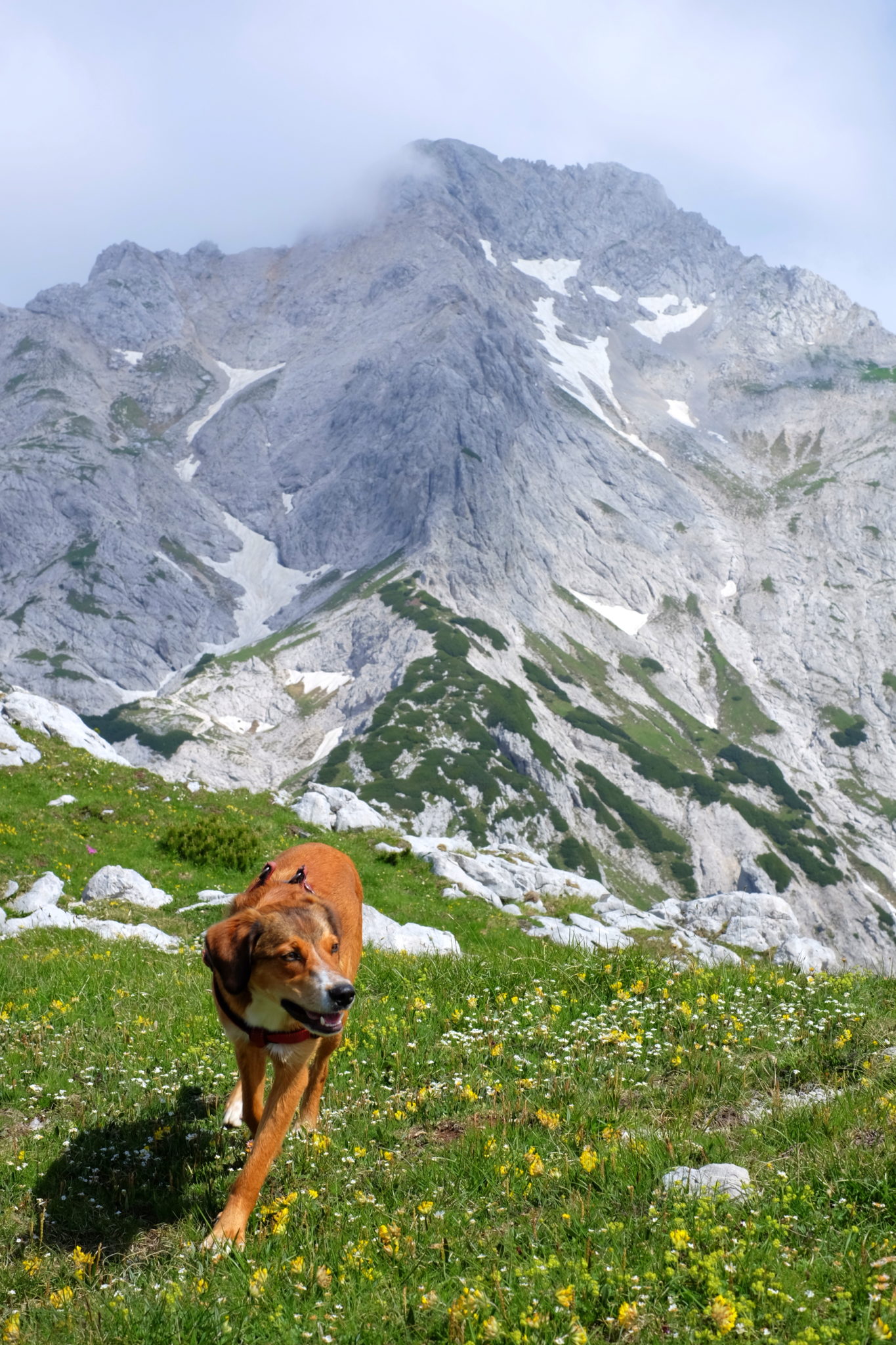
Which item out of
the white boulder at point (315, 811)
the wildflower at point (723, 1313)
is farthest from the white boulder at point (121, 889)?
the wildflower at point (723, 1313)

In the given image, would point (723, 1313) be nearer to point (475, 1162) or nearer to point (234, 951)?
point (475, 1162)

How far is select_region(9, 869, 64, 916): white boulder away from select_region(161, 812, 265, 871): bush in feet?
16.0

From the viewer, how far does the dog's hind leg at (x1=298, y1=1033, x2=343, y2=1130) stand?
27.8 ft

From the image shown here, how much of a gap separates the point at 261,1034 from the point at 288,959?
948 mm

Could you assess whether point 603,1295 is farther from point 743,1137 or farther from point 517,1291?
point 743,1137

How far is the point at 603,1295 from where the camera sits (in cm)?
527

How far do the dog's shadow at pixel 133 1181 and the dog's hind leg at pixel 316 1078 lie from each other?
75 centimetres

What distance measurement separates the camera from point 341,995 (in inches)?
260

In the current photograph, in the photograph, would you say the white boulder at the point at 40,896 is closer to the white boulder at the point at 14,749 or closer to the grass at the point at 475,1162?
the grass at the point at 475,1162

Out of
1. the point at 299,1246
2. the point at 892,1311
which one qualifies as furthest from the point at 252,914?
the point at 892,1311

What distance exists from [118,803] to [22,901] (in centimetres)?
916

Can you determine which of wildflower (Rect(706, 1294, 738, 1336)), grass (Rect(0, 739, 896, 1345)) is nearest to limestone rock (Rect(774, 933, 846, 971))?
grass (Rect(0, 739, 896, 1345))

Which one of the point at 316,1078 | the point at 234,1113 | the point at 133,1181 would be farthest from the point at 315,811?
the point at 133,1181

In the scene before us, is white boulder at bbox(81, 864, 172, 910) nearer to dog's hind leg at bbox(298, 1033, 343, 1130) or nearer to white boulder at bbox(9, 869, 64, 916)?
white boulder at bbox(9, 869, 64, 916)
